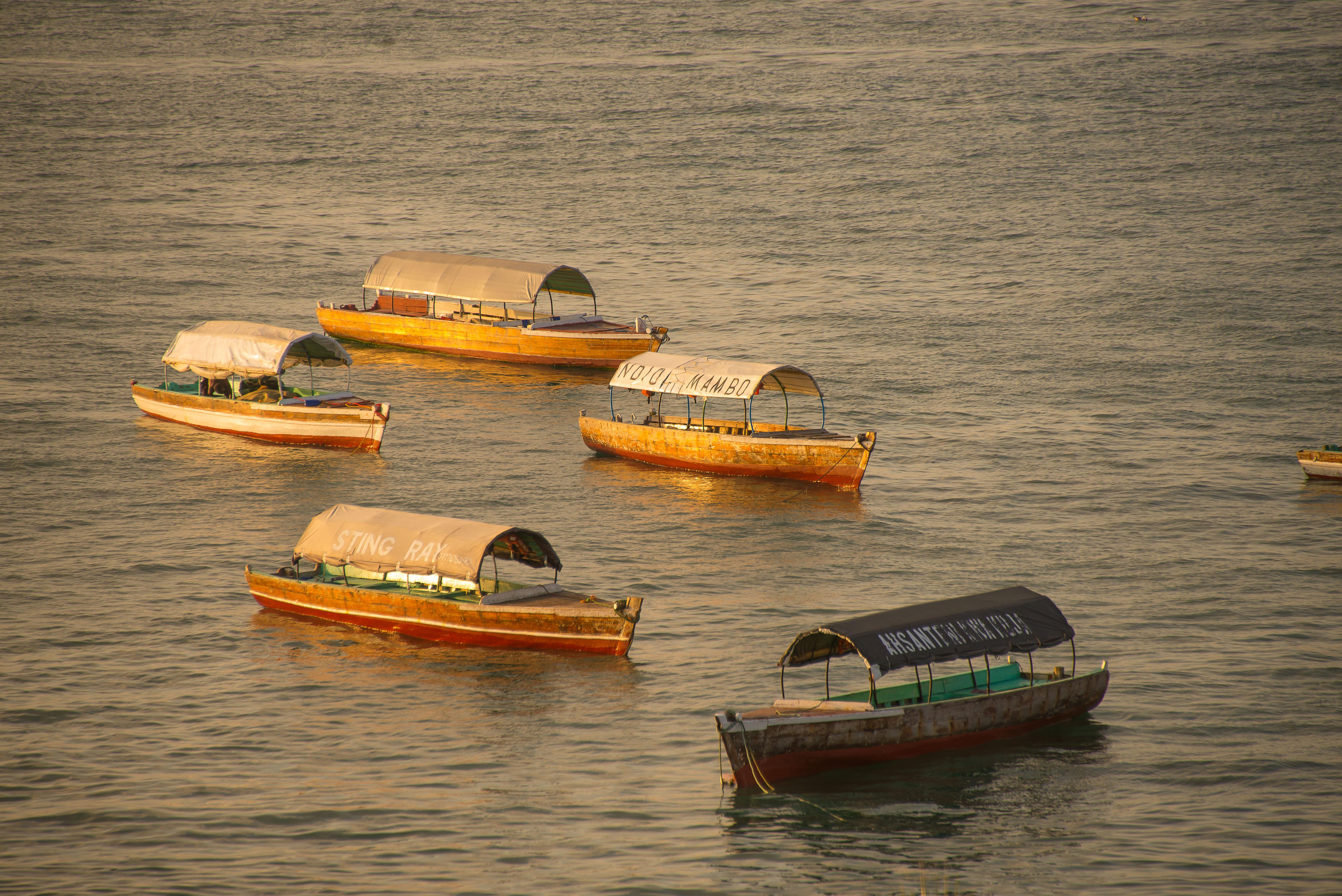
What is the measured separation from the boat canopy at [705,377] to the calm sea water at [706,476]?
385cm

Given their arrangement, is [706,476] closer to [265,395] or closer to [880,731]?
[265,395]

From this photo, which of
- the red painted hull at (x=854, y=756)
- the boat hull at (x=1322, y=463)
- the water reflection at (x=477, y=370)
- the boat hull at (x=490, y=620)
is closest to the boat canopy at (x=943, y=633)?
the red painted hull at (x=854, y=756)

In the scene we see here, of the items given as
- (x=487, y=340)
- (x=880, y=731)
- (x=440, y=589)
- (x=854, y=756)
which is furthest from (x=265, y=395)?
(x=880, y=731)

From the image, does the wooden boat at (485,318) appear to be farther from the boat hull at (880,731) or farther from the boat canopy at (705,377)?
the boat hull at (880,731)

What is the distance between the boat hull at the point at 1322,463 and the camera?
55.7 meters

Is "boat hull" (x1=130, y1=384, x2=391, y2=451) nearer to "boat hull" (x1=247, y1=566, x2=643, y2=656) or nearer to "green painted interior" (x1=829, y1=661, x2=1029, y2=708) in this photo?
"boat hull" (x1=247, y1=566, x2=643, y2=656)

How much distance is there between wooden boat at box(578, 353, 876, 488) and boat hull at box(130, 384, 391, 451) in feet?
29.8

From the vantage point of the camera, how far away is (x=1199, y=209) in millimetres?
108250

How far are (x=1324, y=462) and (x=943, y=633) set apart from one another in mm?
29489

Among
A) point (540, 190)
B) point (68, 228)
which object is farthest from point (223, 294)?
point (540, 190)

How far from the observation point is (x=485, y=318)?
77.2 metres

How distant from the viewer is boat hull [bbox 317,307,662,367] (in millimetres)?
73375

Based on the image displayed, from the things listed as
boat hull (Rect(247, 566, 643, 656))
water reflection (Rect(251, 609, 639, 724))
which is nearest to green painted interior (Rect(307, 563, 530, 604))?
boat hull (Rect(247, 566, 643, 656))

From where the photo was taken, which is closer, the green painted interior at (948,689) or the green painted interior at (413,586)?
the green painted interior at (948,689)
